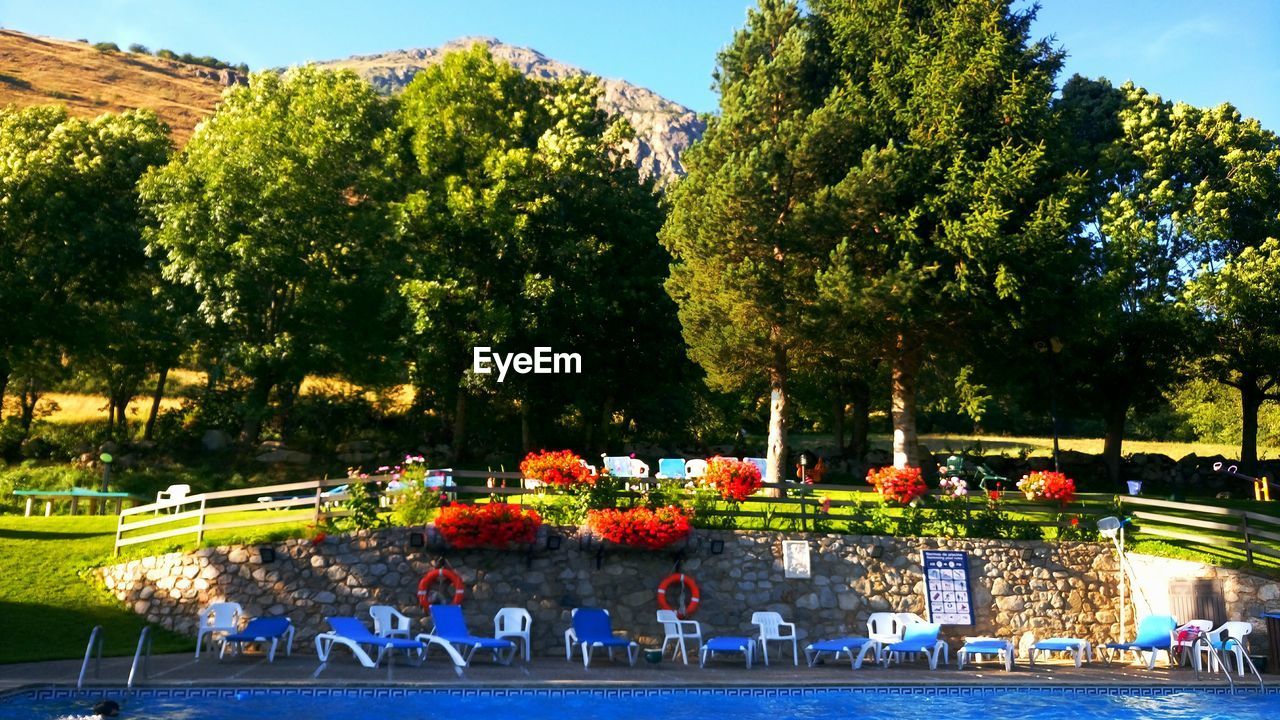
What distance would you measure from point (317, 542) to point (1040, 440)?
39.4 metres

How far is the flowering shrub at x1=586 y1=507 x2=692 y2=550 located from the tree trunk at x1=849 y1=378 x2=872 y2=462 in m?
17.2

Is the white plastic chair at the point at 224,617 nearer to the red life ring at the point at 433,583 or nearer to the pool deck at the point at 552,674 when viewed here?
the pool deck at the point at 552,674

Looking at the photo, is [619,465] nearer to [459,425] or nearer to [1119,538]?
[459,425]

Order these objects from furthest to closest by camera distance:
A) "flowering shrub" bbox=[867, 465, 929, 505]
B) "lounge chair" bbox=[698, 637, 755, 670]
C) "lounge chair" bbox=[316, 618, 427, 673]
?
"flowering shrub" bbox=[867, 465, 929, 505], "lounge chair" bbox=[698, 637, 755, 670], "lounge chair" bbox=[316, 618, 427, 673]

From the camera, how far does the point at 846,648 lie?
593 inches

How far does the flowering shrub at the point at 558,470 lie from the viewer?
17.0 m

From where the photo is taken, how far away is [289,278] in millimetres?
28422

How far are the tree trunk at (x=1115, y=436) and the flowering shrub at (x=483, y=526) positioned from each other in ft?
68.5

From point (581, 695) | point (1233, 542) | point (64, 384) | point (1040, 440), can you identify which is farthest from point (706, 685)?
point (1040, 440)

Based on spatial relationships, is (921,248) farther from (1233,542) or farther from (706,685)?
(706,685)

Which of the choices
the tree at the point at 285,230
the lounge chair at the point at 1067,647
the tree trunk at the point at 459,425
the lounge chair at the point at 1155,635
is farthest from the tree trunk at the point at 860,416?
the lounge chair at the point at 1155,635

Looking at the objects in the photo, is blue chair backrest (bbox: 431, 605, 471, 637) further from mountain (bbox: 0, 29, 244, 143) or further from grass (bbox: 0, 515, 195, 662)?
mountain (bbox: 0, 29, 244, 143)

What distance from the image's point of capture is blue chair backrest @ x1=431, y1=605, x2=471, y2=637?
14.2 metres

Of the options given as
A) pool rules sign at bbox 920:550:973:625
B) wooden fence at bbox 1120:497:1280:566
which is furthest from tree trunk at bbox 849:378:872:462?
pool rules sign at bbox 920:550:973:625
